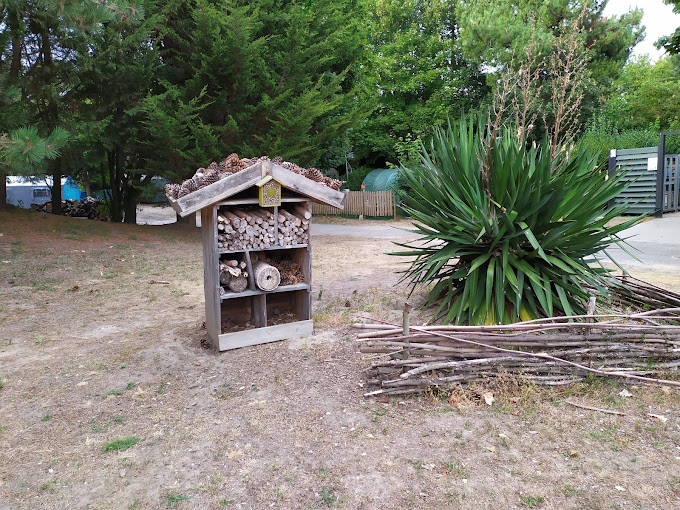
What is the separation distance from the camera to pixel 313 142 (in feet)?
44.3

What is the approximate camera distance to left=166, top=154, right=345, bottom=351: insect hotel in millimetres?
4715

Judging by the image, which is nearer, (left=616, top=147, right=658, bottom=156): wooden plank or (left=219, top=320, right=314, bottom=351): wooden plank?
(left=219, top=320, right=314, bottom=351): wooden plank

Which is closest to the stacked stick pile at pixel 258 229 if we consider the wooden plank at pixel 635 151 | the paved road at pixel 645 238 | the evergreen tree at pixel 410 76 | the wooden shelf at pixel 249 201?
the wooden shelf at pixel 249 201

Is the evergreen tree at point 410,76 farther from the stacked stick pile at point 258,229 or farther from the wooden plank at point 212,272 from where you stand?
the wooden plank at point 212,272

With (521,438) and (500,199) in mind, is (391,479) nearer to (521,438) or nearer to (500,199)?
(521,438)

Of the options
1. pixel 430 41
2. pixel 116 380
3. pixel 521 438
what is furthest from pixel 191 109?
pixel 430 41

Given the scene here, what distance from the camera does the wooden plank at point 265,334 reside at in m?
4.88

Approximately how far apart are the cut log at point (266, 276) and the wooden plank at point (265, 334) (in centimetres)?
41

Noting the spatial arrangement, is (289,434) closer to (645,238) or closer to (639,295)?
(639,295)

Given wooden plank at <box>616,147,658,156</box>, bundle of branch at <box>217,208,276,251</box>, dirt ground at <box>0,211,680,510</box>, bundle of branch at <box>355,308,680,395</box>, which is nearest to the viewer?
dirt ground at <box>0,211,680,510</box>

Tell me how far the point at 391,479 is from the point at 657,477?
1.34 m

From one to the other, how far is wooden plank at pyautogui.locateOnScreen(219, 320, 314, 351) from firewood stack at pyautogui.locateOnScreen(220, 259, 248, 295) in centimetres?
41

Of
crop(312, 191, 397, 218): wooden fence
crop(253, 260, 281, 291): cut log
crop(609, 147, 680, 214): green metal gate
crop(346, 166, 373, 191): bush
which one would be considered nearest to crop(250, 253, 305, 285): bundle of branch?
crop(253, 260, 281, 291): cut log

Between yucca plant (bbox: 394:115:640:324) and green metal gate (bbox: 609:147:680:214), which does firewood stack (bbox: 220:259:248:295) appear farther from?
green metal gate (bbox: 609:147:680:214)
